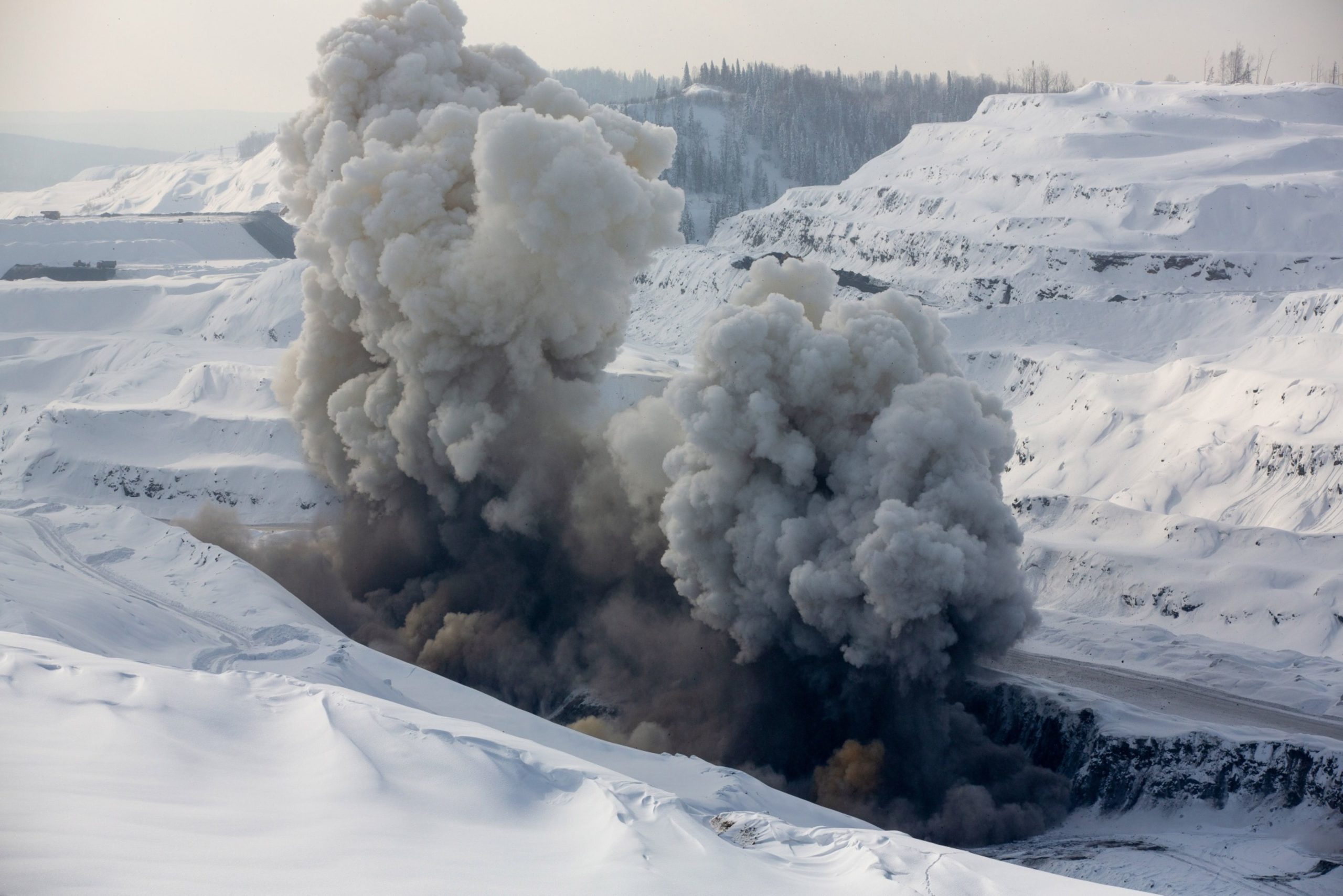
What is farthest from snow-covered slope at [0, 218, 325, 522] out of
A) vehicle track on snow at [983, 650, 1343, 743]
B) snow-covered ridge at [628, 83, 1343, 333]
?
snow-covered ridge at [628, 83, 1343, 333]

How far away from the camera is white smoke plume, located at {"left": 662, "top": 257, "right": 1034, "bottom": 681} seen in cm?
3077

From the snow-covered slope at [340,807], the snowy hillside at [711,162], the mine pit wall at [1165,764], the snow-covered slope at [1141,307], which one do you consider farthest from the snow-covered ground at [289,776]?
the snowy hillside at [711,162]

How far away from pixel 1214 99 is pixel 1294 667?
264 feet

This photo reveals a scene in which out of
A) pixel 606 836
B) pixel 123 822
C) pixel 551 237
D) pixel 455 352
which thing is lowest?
pixel 606 836

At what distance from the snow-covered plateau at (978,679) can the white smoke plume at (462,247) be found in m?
7.61

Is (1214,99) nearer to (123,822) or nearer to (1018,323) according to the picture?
(1018,323)

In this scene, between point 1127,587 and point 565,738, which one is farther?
point 1127,587

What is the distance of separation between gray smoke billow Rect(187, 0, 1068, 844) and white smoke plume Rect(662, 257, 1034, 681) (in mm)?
82

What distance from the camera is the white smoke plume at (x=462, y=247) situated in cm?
3791

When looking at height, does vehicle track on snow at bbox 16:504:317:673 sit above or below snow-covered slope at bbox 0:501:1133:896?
below

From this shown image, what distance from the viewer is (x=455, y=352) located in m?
39.9

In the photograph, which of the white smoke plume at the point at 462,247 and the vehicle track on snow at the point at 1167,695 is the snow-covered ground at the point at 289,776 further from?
the vehicle track on snow at the point at 1167,695

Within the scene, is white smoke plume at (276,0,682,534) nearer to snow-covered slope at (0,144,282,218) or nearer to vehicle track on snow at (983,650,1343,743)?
vehicle track on snow at (983,650,1343,743)

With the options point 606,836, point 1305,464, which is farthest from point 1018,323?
point 606,836
